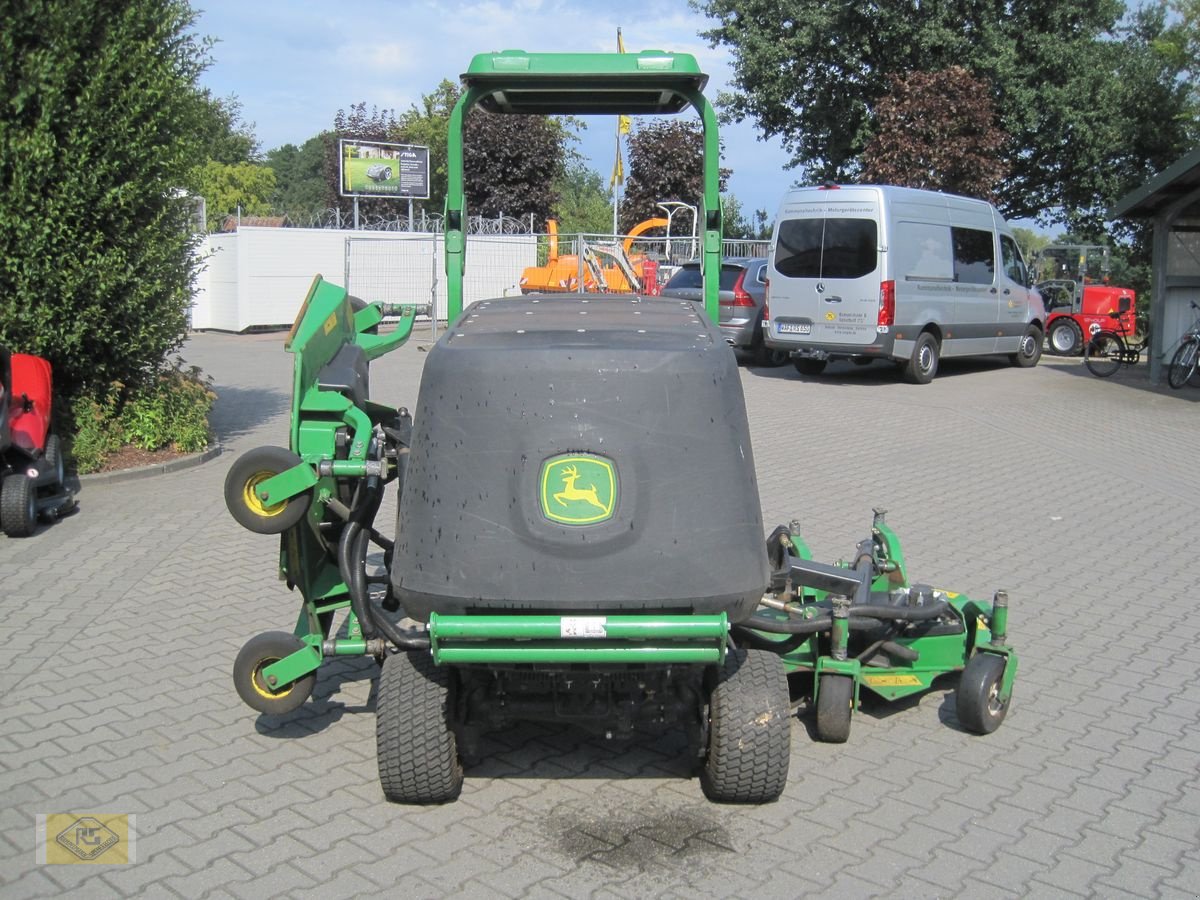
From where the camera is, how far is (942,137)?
23406 millimetres

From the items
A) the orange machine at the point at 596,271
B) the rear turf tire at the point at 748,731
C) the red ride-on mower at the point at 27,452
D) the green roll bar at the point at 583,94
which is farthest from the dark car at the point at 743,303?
the rear turf tire at the point at 748,731

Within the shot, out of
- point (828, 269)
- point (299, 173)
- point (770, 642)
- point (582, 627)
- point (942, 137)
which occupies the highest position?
point (299, 173)

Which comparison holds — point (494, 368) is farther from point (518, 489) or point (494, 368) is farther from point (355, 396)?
point (355, 396)

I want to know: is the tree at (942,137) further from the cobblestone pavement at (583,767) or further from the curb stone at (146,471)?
the curb stone at (146,471)

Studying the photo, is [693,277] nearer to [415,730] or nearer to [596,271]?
[596,271]

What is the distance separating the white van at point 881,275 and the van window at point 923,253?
0.01m

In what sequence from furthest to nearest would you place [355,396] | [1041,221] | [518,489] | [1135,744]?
[1041,221], [1135,744], [355,396], [518,489]

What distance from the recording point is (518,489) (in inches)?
145

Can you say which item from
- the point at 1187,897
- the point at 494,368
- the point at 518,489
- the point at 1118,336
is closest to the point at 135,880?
the point at 518,489

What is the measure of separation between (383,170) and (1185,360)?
2360 cm

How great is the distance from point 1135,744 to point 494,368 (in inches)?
127
